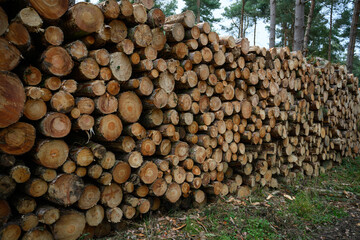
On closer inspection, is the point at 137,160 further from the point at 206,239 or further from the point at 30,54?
the point at 30,54

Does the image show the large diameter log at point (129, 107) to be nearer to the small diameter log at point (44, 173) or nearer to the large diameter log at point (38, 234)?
the small diameter log at point (44, 173)

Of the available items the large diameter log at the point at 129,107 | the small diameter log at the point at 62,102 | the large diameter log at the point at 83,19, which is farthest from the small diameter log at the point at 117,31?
the small diameter log at the point at 62,102

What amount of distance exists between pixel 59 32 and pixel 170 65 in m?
1.28

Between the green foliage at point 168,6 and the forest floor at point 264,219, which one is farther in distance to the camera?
the green foliage at point 168,6

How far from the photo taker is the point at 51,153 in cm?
233

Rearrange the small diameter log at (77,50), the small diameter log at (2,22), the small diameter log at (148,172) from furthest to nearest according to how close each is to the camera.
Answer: the small diameter log at (148,172) < the small diameter log at (77,50) < the small diameter log at (2,22)

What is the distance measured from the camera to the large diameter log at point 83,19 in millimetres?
2439

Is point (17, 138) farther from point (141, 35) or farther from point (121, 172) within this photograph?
point (141, 35)

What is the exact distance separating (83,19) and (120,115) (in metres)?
0.99

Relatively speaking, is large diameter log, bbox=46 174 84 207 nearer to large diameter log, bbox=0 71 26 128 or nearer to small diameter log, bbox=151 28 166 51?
large diameter log, bbox=0 71 26 128

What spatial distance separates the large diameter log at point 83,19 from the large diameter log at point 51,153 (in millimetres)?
1070

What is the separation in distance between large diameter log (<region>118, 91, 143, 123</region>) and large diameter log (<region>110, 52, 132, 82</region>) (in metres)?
0.18

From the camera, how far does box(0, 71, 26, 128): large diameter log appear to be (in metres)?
2.01

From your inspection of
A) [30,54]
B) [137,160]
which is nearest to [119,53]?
[30,54]
